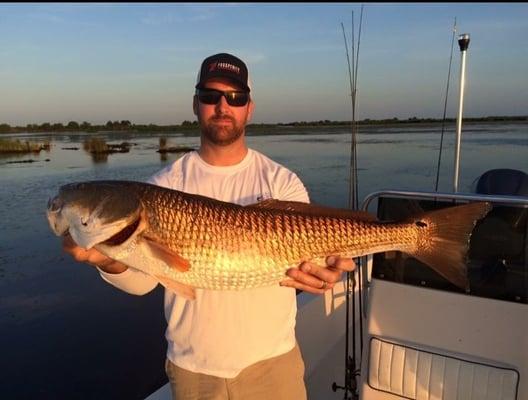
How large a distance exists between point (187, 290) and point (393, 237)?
1.30 m

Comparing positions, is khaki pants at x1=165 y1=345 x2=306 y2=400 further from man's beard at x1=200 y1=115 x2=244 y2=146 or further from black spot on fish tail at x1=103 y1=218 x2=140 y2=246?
man's beard at x1=200 y1=115 x2=244 y2=146

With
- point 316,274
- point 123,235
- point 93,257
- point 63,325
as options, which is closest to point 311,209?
point 316,274

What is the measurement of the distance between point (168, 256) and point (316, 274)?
2.88ft

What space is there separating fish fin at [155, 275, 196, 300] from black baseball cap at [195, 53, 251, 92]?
4.45ft

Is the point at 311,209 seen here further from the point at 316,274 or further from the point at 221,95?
the point at 221,95

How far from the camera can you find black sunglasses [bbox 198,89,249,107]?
2.96m

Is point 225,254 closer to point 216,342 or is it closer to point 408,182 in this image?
point 216,342

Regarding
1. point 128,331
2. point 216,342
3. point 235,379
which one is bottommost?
point 128,331

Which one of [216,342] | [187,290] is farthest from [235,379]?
[187,290]

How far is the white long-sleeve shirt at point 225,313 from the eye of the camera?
267 cm

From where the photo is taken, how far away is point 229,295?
2.72 meters

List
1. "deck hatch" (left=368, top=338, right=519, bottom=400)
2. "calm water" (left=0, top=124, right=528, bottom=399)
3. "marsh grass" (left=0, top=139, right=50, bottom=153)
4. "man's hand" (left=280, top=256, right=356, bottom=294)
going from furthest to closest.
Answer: "marsh grass" (left=0, top=139, right=50, bottom=153) → "calm water" (left=0, top=124, right=528, bottom=399) → "deck hatch" (left=368, top=338, right=519, bottom=400) → "man's hand" (left=280, top=256, right=356, bottom=294)

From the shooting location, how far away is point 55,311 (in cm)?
739

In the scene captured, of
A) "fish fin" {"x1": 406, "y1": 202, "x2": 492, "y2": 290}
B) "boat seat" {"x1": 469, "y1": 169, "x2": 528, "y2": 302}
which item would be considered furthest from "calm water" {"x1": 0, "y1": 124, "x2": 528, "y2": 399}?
"fish fin" {"x1": 406, "y1": 202, "x2": 492, "y2": 290}
